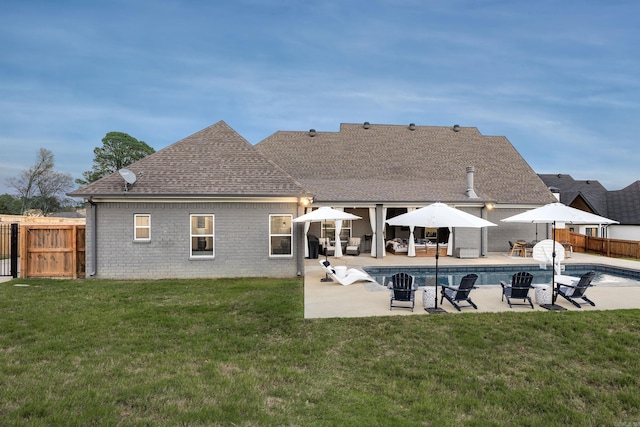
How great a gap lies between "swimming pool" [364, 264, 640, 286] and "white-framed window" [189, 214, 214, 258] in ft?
21.2

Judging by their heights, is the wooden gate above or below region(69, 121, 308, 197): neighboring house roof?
below

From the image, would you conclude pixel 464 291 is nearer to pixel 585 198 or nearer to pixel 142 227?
pixel 142 227

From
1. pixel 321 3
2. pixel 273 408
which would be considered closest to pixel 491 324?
pixel 273 408

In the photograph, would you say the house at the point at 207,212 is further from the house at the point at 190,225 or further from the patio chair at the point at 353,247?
the patio chair at the point at 353,247

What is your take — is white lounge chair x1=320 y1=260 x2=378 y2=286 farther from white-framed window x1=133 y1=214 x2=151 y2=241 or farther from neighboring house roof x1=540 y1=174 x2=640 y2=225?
neighboring house roof x1=540 y1=174 x2=640 y2=225

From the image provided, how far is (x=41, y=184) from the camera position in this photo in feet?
185

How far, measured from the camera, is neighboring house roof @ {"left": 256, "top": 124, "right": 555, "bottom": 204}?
2014 centimetres

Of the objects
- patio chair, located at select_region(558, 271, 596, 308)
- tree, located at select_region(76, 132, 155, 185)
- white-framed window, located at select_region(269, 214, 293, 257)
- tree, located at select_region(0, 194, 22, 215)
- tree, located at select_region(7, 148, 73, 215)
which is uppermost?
tree, located at select_region(76, 132, 155, 185)

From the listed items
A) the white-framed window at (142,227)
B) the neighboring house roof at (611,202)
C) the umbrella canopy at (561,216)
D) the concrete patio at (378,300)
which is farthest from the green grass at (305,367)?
the neighboring house roof at (611,202)

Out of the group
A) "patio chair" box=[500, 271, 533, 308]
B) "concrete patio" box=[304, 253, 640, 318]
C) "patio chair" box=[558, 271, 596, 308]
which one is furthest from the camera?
"patio chair" box=[558, 271, 596, 308]

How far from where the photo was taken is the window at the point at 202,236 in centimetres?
1311

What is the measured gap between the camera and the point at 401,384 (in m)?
4.72

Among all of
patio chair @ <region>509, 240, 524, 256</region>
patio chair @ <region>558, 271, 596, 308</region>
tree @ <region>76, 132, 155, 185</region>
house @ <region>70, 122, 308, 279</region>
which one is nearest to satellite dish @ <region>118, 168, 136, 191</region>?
house @ <region>70, 122, 308, 279</region>

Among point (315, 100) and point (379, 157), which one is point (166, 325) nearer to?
point (379, 157)
